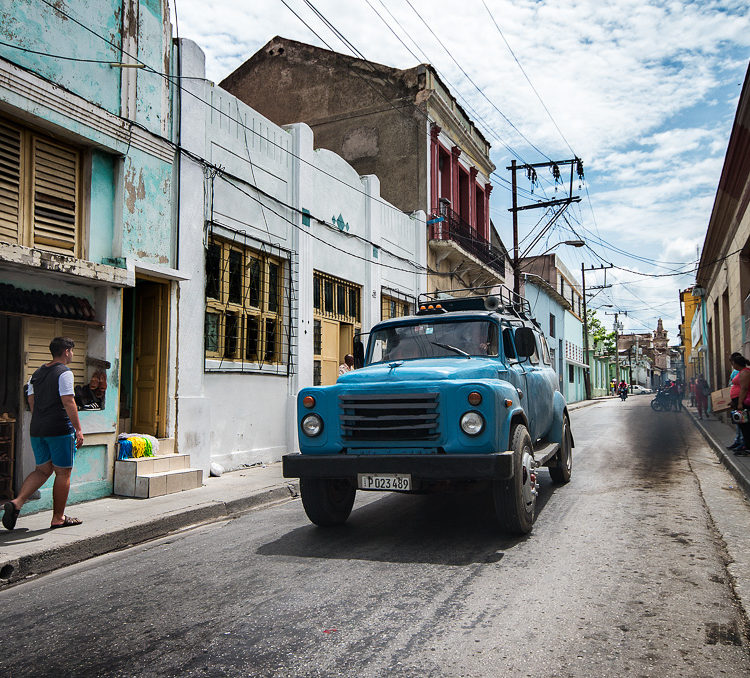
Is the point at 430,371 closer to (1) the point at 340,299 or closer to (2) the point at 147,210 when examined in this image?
(2) the point at 147,210

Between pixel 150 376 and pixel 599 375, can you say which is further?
pixel 599 375

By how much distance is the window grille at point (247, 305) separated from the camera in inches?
414

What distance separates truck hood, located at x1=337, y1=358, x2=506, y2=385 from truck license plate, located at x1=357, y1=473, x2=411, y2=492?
2.82ft

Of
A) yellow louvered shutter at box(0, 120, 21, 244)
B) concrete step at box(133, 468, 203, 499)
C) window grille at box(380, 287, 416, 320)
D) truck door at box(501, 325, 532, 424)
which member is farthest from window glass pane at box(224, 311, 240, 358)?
window grille at box(380, 287, 416, 320)

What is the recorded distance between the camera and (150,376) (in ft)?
30.5

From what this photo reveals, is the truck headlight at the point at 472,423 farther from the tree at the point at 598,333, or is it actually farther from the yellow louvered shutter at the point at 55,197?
the tree at the point at 598,333

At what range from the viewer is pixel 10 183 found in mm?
7344

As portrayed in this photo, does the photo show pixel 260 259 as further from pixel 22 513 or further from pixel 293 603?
pixel 293 603

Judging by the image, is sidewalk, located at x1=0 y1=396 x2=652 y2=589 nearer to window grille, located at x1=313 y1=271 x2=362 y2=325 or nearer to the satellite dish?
the satellite dish

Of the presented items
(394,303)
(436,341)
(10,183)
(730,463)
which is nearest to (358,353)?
(436,341)

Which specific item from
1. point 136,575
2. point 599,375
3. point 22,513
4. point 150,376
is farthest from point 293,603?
point 599,375

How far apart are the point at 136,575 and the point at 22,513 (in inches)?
102

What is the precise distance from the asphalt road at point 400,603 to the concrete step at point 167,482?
1.42m

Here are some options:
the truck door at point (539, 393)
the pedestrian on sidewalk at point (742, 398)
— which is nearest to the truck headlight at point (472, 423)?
the truck door at point (539, 393)
